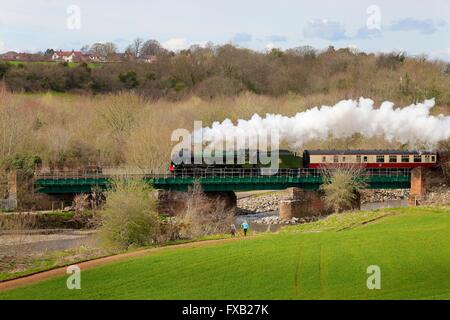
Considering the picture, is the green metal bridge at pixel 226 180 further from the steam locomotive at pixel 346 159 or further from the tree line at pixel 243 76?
the tree line at pixel 243 76

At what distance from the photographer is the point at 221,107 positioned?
385ft

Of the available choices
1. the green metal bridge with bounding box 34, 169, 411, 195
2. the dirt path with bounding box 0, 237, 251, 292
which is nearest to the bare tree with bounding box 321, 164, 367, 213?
the green metal bridge with bounding box 34, 169, 411, 195

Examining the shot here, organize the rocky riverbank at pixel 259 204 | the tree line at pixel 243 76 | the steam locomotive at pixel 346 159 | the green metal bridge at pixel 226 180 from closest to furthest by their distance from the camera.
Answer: the green metal bridge at pixel 226 180 < the steam locomotive at pixel 346 159 < the rocky riverbank at pixel 259 204 < the tree line at pixel 243 76

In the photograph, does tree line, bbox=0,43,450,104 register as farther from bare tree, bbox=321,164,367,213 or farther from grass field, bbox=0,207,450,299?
grass field, bbox=0,207,450,299

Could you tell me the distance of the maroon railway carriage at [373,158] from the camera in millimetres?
78562

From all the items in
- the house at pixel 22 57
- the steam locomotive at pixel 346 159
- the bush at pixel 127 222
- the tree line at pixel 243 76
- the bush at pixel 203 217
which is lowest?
the bush at pixel 203 217

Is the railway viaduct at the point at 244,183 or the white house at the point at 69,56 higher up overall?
the white house at the point at 69,56

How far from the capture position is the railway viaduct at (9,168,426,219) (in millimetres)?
75875

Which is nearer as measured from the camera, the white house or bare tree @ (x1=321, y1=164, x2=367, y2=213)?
bare tree @ (x1=321, y1=164, x2=367, y2=213)

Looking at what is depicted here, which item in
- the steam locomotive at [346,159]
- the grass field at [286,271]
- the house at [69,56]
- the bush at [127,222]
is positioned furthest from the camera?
the house at [69,56]

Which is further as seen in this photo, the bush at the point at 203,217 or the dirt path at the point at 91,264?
the bush at the point at 203,217

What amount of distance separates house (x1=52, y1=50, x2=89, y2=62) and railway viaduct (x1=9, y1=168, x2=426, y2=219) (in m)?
112

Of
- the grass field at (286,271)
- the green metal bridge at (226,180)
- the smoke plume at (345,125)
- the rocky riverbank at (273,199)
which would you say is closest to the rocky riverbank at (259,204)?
the rocky riverbank at (273,199)
